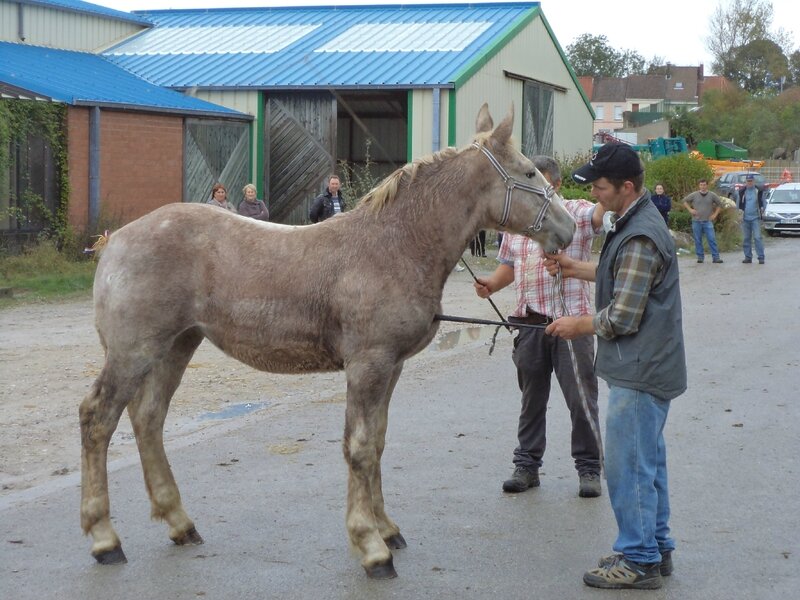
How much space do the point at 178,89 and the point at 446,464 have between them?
2130 cm

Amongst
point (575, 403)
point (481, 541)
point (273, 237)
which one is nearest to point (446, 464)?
point (575, 403)

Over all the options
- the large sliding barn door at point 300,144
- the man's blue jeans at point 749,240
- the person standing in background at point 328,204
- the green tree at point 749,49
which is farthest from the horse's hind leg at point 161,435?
the green tree at point 749,49

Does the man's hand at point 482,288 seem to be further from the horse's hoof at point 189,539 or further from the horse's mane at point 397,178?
the horse's hoof at point 189,539

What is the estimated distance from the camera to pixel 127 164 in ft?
73.5

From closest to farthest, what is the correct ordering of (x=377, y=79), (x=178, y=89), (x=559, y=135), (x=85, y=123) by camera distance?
(x=85, y=123), (x=377, y=79), (x=178, y=89), (x=559, y=135)

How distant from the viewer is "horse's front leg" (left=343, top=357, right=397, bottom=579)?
5.28 metres

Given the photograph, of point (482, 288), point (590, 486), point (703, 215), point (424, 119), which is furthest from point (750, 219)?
point (482, 288)

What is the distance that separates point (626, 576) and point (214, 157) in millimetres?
21523

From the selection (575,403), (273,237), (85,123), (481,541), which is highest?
(85,123)

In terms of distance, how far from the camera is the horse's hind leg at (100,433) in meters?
5.46

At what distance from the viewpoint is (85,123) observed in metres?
21.2

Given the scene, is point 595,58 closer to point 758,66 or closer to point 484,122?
point 758,66

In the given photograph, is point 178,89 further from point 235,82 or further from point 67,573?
point 67,573

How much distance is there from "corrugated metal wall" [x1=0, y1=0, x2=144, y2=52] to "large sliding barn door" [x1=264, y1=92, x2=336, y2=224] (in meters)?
5.73
